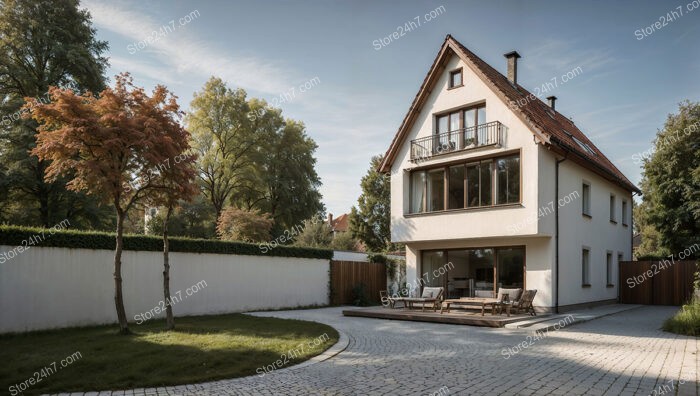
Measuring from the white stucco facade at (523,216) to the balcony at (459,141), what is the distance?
0.71 feet

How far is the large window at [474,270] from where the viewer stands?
17266 mm

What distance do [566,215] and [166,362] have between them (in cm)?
1486

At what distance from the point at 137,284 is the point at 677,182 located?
24751 mm

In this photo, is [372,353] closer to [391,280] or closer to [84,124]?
[84,124]

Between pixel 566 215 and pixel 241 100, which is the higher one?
pixel 241 100

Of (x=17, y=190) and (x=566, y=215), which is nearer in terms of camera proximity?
(x=566, y=215)

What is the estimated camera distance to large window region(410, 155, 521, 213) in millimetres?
16875

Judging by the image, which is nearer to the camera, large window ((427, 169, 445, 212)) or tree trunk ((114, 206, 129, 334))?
tree trunk ((114, 206, 129, 334))

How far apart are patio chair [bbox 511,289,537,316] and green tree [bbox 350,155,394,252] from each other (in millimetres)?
29088

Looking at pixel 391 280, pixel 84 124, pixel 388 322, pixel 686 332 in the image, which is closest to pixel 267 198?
pixel 391 280

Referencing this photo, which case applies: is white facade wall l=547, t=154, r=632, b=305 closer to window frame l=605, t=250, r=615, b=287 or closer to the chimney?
window frame l=605, t=250, r=615, b=287

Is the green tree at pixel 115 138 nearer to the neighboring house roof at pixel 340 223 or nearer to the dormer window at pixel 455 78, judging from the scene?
the dormer window at pixel 455 78

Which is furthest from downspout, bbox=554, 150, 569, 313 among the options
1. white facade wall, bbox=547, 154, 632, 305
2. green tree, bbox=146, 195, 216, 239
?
green tree, bbox=146, 195, 216, 239

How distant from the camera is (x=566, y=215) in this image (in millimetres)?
17578
